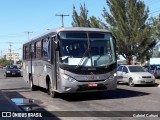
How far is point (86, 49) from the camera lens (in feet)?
54.0

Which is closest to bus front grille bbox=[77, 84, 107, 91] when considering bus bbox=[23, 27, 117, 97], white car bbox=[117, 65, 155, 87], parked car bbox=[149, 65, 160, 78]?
bus bbox=[23, 27, 117, 97]

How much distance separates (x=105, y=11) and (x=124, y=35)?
378 centimetres

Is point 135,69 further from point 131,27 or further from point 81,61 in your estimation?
point 131,27

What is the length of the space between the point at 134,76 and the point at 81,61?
994cm

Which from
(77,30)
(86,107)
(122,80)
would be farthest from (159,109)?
(122,80)

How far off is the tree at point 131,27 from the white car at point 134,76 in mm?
13187

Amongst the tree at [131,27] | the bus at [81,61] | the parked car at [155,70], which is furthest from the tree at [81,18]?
the bus at [81,61]

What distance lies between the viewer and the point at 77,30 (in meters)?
16.8

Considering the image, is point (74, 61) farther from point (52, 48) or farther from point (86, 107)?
point (86, 107)

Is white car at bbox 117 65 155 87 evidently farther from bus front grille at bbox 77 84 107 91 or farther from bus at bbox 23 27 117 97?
bus front grille at bbox 77 84 107 91

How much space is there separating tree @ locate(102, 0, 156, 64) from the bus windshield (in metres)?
23.9

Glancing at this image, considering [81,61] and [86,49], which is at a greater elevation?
[86,49]

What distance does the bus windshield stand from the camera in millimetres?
16188

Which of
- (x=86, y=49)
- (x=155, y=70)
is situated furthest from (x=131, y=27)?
(x=86, y=49)
